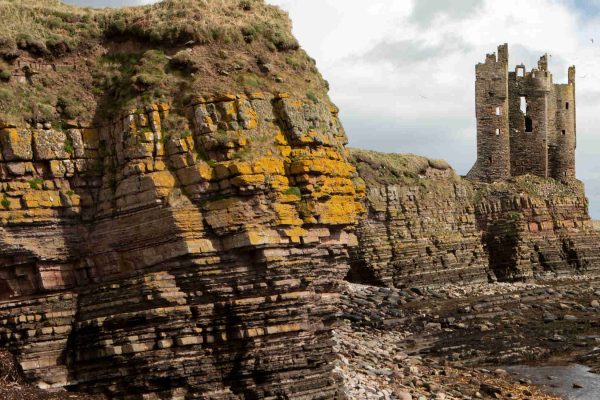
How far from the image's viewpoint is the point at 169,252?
20344 mm

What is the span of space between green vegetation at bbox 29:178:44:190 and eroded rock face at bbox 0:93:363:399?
41 mm

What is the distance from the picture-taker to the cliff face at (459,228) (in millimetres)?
58219

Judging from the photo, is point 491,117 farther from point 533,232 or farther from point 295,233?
point 295,233

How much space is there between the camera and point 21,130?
69.0 ft

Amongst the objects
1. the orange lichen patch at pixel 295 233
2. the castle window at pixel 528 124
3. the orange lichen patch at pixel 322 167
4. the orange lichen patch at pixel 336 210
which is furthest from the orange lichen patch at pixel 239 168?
the castle window at pixel 528 124

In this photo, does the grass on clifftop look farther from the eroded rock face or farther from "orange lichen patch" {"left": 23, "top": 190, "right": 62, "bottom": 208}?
"orange lichen patch" {"left": 23, "top": 190, "right": 62, "bottom": 208}

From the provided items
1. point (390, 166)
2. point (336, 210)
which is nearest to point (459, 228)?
point (390, 166)

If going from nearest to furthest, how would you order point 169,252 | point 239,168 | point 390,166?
point 169,252
point 239,168
point 390,166

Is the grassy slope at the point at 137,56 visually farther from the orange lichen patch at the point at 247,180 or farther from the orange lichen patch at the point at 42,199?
the orange lichen patch at the point at 247,180

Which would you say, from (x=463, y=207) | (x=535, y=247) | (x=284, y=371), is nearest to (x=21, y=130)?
(x=284, y=371)

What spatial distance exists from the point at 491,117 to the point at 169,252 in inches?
2437

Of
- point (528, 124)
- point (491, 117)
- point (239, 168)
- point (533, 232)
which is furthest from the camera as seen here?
point (528, 124)

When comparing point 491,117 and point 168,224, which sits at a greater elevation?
point 491,117

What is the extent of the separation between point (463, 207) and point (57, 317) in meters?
49.1
